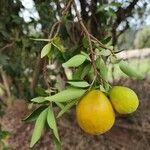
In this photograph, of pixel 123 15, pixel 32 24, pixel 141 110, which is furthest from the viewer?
pixel 141 110

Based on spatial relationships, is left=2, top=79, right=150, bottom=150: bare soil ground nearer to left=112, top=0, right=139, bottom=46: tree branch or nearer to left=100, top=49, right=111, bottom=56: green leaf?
left=112, top=0, right=139, bottom=46: tree branch

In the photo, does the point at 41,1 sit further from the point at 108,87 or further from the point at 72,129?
the point at 72,129

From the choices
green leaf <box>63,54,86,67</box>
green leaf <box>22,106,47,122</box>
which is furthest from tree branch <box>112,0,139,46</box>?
green leaf <box>63,54,86,67</box>

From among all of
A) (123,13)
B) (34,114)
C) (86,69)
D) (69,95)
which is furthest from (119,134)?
(69,95)

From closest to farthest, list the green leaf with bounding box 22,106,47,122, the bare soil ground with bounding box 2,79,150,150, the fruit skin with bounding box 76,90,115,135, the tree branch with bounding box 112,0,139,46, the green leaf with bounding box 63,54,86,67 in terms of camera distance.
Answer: the fruit skin with bounding box 76,90,115,135 < the green leaf with bounding box 63,54,86,67 < the green leaf with bounding box 22,106,47,122 < the tree branch with bounding box 112,0,139,46 < the bare soil ground with bounding box 2,79,150,150

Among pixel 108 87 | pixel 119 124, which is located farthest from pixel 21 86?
pixel 108 87

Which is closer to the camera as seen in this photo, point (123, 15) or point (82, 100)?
point (82, 100)
